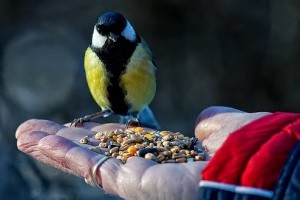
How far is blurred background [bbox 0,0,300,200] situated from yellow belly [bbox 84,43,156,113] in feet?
3.26

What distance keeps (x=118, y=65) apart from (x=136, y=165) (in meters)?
1.00

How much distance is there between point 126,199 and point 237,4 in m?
2.22

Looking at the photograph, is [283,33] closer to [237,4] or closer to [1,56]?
[237,4]

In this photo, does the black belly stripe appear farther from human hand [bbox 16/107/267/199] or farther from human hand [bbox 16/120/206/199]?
human hand [bbox 16/120/206/199]

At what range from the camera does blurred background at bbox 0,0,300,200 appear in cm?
337

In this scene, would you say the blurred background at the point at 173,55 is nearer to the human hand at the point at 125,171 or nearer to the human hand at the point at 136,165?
the human hand at the point at 136,165

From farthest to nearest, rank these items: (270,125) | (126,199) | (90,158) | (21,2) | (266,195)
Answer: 1. (21,2)
2. (90,158)
3. (126,199)
4. (270,125)
5. (266,195)

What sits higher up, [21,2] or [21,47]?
[21,2]

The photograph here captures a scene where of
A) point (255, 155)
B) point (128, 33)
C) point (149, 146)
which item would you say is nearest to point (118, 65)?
point (128, 33)

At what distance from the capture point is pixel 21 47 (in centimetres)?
353

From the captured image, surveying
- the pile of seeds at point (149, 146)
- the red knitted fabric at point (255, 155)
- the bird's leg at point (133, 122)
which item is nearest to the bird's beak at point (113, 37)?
the bird's leg at point (133, 122)

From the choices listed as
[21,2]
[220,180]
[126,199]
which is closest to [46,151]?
[126,199]

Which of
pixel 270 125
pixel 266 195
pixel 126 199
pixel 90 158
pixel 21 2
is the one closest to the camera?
pixel 266 195

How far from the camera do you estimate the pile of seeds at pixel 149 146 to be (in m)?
1.54
